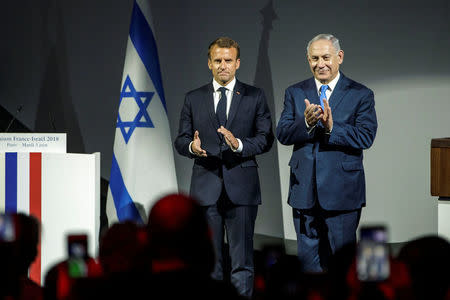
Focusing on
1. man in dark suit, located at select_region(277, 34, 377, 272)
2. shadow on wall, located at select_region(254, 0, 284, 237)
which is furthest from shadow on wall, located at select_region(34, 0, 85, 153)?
man in dark suit, located at select_region(277, 34, 377, 272)

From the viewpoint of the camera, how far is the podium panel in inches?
157

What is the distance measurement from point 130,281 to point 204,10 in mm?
5301

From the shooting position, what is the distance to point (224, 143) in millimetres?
3922

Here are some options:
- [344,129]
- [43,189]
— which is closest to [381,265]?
[344,129]

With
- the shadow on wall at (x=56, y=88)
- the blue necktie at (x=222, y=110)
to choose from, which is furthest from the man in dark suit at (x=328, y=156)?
the shadow on wall at (x=56, y=88)

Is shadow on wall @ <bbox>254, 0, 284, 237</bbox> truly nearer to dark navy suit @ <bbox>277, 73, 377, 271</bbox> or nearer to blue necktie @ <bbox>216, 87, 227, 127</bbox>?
blue necktie @ <bbox>216, 87, 227, 127</bbox>

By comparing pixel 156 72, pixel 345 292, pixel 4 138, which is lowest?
pixel 345 292

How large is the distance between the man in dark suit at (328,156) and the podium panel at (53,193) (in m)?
1.26

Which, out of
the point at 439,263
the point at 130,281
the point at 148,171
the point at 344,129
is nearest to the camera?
the point at 130,281

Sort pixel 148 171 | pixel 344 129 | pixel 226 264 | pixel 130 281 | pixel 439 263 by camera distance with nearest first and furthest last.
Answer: pixel 130 281, pixel 439 263, pixel 344 129, pixel 148 171, pixel 226 264

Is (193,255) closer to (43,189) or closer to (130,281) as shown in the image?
(130,281)

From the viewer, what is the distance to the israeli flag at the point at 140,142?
4855mm

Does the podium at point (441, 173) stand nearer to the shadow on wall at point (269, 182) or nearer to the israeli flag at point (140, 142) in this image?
the israeli flag at point (140, 142)

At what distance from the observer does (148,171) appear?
4.89m
